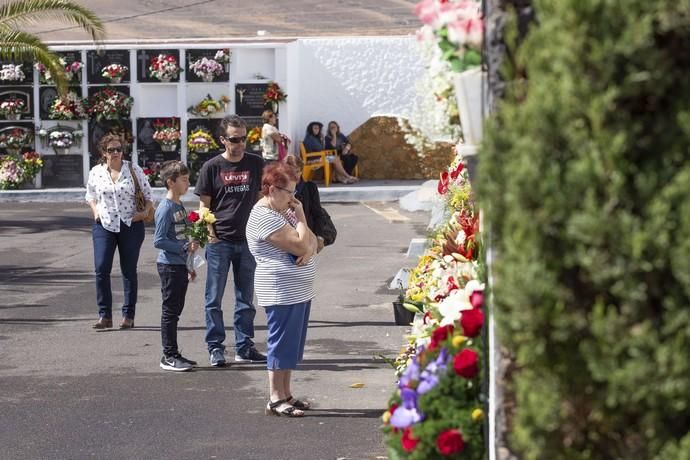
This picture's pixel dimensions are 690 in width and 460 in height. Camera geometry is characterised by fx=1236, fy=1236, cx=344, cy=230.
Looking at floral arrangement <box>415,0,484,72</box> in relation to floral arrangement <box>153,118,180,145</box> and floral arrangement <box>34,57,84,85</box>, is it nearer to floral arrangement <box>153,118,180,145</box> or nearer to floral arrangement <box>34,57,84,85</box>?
floral arrangement <box>153,118,180,145</box>

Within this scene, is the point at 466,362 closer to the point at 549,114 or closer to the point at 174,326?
the point at 549,114

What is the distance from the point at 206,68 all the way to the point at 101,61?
2265mm

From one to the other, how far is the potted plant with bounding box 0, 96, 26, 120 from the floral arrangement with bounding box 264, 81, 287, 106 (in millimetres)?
4973

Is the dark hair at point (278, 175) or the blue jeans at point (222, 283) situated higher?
the dark hair at point (278, 175)

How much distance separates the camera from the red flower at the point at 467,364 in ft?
15.0

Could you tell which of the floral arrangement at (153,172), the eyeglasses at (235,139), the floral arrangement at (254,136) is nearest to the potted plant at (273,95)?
the floral arrangement at (254,136)

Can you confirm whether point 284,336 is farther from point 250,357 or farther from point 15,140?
point 15,140

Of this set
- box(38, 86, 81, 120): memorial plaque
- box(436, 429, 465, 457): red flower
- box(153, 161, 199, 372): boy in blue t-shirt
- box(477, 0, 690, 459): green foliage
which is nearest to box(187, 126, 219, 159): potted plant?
box(38, 86, 81, 120): memorial plaque

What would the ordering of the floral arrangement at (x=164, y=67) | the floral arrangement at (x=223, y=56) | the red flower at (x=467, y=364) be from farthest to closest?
the floral arrangement at (x=223, y=56) < the floral arrangement at (x=164, y=67) < the red flower at (x=467, y=364)

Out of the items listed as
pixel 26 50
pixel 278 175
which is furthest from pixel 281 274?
pixel 26 50

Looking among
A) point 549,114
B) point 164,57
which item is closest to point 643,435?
point 549,114

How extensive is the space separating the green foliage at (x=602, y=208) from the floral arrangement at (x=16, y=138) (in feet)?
74.4

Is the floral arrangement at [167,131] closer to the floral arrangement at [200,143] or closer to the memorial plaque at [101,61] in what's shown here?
the floral arrangement at [200,143]

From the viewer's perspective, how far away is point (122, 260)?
1093cm
